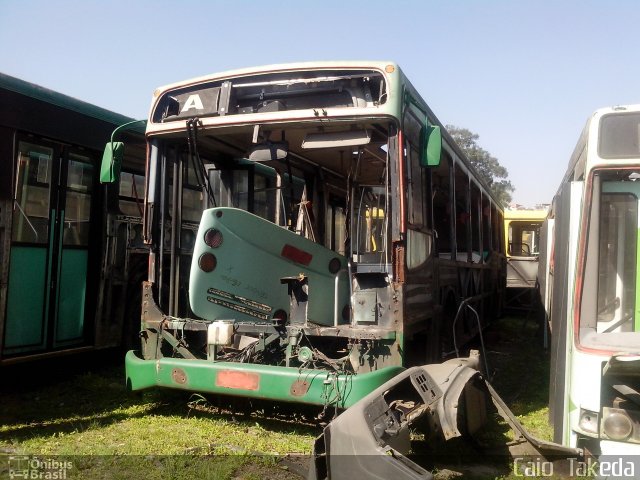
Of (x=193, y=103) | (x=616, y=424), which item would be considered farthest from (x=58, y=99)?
(x=616, y=424)

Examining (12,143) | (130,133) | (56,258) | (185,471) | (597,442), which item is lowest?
(185,471)

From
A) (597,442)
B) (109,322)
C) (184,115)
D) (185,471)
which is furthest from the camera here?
(109,322)

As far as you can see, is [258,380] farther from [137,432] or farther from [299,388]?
[137,432]

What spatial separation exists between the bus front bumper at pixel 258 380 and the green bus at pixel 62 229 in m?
1.49

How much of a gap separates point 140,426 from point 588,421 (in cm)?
340

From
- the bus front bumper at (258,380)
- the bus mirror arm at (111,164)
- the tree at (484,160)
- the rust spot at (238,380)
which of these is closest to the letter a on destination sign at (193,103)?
the bus mirror arm at (111,164)

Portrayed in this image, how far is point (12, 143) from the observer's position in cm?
552

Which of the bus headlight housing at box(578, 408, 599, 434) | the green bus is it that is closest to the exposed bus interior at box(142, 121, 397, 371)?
the green bus

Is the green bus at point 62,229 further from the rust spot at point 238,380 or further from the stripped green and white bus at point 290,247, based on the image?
the rust spot at point 238,380

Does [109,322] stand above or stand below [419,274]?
below

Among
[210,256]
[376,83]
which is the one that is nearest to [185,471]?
[210,256]

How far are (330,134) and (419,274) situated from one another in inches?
57.8

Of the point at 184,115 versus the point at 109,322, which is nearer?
the point at 184,115

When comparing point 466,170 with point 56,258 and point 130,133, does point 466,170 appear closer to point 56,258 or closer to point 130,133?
point 130,133
